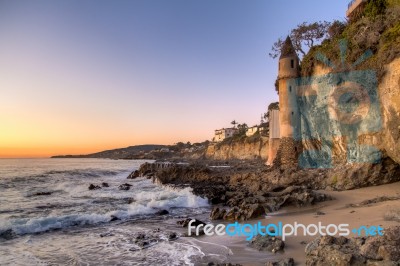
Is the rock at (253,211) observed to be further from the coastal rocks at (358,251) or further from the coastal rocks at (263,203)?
the coastal rocks at (358,251)

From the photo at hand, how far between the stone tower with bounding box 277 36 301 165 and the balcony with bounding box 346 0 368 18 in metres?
4.84

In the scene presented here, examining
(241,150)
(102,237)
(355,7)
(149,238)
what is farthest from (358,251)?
(241,150)

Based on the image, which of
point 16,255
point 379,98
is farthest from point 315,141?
point 16,255

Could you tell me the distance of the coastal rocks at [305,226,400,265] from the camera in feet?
16.9

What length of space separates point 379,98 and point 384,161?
3.07 metres

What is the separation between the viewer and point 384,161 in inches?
576

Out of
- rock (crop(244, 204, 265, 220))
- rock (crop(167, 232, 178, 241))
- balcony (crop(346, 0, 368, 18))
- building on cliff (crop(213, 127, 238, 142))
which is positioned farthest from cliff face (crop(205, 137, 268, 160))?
rock (crop(167, 232, 178, 241))

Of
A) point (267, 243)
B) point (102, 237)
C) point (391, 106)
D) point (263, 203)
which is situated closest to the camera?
point (267, 243)

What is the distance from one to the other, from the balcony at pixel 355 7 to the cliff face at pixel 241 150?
4093 cm

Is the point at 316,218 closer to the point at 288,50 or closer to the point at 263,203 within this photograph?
the point at 263,203

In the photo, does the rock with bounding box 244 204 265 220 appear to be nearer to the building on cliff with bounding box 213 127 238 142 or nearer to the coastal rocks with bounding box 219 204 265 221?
the coastal rocks with bounding box 219 204 265 221

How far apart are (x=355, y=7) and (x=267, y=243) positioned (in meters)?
20.7

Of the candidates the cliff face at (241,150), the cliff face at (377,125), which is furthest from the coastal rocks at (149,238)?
the cliff face at (241,150)

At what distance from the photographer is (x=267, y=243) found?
747 cm
